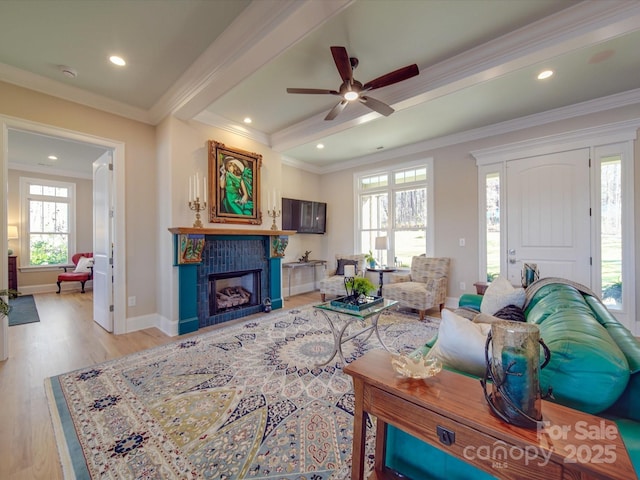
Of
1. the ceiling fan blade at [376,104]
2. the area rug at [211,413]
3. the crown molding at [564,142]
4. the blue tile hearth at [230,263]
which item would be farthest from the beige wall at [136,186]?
the crown molding at [564,142]

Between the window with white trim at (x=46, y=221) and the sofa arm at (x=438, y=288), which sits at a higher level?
the window with white trim at (x=46, y=221)

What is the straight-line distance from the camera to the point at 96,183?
3.92 metres

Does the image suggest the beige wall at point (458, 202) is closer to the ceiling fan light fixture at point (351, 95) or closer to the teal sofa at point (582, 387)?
the ceiling fan light fixture at point (351, 95)

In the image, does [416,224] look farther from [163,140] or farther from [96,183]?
[96,183]

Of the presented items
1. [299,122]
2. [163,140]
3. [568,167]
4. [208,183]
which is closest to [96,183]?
[163,140]

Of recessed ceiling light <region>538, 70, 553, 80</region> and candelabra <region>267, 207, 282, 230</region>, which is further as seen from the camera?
candelabra <region>267, 207, 282, 230</region>

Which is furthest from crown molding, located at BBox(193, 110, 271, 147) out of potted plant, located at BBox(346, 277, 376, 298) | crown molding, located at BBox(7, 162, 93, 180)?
crown molding, located at BBox(7, 162, 93, 180)

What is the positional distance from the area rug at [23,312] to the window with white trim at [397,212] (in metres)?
5.52

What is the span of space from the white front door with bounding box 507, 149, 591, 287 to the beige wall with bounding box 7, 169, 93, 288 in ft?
28.2

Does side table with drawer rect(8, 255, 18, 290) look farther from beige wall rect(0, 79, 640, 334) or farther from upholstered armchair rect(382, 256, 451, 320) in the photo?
upholstered armchair rect(382, 256, 451, 320)

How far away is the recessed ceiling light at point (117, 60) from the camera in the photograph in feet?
8.51

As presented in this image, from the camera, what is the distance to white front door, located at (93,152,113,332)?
350cm

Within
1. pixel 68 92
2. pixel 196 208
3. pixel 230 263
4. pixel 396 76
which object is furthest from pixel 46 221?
pixel 396 76

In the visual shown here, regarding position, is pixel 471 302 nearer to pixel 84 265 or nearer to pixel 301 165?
pixel 301 165
